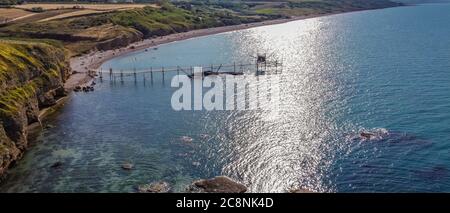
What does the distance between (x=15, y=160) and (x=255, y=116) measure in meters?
48.1

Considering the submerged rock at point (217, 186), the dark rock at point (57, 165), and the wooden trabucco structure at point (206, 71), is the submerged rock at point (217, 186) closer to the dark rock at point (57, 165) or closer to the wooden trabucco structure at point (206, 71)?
the dark rock at point (57, 165)

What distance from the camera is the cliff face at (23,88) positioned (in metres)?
75.2

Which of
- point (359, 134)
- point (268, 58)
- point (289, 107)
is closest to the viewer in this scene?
point (359, 134)

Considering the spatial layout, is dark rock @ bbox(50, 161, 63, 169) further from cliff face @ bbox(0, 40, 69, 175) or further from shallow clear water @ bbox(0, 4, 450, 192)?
cliff face @ bbox(0, 40, 69, 175)

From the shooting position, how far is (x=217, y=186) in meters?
63.2

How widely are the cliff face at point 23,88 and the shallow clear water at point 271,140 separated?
3.93 meters

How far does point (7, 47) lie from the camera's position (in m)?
106

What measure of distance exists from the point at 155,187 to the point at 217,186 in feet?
30.2

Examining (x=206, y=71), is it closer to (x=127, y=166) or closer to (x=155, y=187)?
(x=127, y=166)

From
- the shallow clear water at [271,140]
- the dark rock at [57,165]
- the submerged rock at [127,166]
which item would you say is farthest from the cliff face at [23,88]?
the submerged rock at [127,166]

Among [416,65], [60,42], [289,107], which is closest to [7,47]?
[289,107]

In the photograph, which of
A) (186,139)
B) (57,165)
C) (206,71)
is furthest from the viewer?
(206,71)

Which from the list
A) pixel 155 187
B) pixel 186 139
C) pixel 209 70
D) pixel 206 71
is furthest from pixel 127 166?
pixel 209 70
